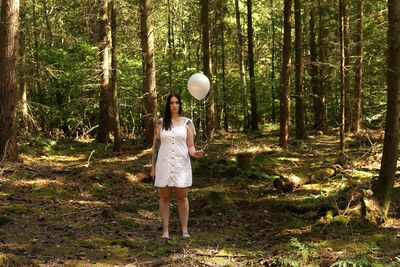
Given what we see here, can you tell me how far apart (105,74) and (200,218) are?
31.6 feet

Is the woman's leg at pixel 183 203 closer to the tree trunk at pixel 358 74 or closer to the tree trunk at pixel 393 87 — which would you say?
the tree trunk at pixel 393 87

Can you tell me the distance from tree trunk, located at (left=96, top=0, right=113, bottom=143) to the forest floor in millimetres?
3278

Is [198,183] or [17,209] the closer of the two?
[17,209]

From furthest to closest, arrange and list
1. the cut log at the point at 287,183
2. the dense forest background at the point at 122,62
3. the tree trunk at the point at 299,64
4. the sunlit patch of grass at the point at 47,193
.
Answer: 1. the dense forest background at the point at 122,62
2. the tree trunk at the point at 299,64
3. the cut log at the point at 287,183
4. the sunlit patch of grass at the point at 47,193

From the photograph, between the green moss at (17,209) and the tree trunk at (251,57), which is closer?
the green moss at (17,209)

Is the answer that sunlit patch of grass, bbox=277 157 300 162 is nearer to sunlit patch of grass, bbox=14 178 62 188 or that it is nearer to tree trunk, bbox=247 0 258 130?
sunlit patch of grass, bbox=14 178 62 188

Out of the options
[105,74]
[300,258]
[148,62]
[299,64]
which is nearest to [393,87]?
[300,258]

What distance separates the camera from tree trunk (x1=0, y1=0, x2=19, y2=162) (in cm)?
1202

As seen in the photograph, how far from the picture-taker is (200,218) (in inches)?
347

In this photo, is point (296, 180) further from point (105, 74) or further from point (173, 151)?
point (105, 74)

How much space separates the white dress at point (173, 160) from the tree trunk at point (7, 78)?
688cm

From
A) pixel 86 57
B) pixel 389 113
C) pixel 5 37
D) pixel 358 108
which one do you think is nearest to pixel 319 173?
pixel 389 113

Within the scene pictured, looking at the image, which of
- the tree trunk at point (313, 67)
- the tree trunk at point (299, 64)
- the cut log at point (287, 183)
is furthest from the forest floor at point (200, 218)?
the tree trunk at point (313, 67)

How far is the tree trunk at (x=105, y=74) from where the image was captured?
1605 cm
